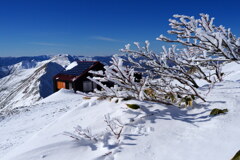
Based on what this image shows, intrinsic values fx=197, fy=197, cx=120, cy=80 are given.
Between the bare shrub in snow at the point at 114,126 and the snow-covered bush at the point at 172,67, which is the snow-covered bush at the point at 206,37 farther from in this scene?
the bare shrub in snow at the point at 114,126

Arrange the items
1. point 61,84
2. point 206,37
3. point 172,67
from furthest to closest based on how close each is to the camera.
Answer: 1. point 61,84
2. point 172,67
3. point 206,37

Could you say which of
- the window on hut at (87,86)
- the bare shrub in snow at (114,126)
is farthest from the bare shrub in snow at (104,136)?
the window on hut at (87,86)

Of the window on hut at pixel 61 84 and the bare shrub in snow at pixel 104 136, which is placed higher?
the bare shrub in snow at pixel 104 136

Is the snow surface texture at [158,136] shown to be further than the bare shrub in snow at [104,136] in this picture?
No

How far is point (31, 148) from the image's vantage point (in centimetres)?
283

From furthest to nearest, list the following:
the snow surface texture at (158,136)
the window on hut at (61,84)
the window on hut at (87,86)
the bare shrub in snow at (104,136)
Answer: the window on hut at (61,84), the window on hut at (87,86), the bare shrub in snow at (104,136), the snow surface texture at (158,136)

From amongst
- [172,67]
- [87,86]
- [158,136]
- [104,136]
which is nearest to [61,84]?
[87,86]

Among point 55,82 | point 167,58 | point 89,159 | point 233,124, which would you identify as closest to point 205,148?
point 233,124

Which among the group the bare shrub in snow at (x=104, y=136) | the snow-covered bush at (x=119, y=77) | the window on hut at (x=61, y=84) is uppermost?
the snow-covered bush at (x=119, y=77)

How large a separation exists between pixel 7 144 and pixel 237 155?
5.21 metres

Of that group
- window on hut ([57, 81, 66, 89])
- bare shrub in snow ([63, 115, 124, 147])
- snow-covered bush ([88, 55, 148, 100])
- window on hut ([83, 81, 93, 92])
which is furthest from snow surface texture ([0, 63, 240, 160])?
window on hut ([57, 81, 66, 89])

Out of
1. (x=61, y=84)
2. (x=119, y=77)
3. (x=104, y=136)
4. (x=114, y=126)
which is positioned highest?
(x=119, y=77)

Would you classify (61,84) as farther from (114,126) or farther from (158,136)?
(158,136)

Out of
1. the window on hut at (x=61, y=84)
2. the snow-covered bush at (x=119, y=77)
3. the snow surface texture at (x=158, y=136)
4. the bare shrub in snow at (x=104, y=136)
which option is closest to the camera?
the snow surface texture at (x=158, y=136)
